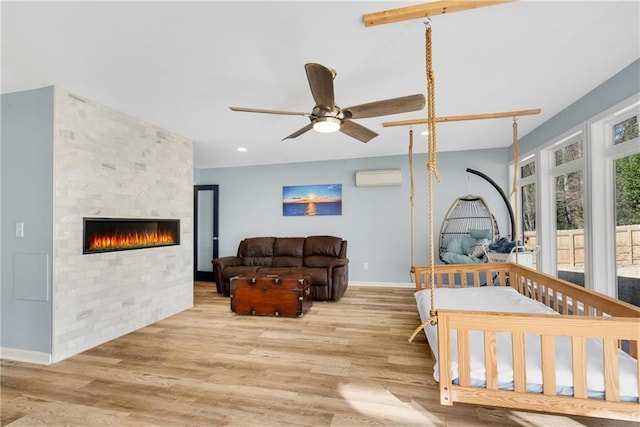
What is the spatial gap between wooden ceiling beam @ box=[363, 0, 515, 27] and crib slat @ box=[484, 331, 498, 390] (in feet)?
5.63

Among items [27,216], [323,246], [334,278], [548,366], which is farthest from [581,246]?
[27,216]

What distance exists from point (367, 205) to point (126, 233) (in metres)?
3.77

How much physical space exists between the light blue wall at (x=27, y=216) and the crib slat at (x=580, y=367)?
3.68 meters

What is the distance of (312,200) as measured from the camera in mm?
5562

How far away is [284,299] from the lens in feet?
11.7

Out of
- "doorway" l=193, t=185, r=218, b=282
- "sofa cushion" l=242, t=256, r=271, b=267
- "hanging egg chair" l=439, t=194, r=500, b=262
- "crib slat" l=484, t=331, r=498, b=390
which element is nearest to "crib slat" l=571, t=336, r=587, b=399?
"crib slat" l=484, t=331, r=498, b=390

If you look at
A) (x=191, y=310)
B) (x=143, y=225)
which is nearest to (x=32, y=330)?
(x=143, y=225)

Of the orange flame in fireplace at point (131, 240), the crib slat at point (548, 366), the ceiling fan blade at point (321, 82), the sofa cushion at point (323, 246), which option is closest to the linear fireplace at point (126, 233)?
the orange flame in fireplace at point (131, 240)

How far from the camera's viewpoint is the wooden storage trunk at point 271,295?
3.55 m

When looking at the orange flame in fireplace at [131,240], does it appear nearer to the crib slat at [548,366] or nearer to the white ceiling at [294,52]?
the white ceiling at [294,52]

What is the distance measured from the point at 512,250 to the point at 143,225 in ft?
15.0

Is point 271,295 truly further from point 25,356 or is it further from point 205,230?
point 205,230

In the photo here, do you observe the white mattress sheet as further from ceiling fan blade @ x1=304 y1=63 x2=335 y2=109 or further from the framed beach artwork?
the framed beach artwork

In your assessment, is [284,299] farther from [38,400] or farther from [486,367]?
[486,367]
